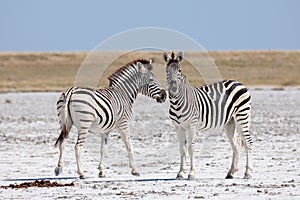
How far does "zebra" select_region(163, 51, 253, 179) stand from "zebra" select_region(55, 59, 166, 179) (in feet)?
2.97

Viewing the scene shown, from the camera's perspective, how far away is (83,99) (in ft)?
53.8

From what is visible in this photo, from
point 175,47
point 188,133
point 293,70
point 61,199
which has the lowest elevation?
point 61,199

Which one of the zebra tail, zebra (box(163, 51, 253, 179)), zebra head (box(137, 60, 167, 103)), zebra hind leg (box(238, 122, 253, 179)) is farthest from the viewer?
zebra head (box(137, 60, 167, 103))

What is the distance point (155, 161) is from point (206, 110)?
3089 mm

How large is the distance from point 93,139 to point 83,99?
17.2ft

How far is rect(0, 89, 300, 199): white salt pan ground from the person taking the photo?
14.2 m

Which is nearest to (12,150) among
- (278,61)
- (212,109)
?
(212,109)

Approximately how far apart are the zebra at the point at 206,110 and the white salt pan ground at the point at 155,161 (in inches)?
23.0

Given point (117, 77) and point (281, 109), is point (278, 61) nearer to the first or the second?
point (281, 109)

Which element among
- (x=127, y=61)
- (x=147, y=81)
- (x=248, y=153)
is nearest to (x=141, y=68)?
(x=147, y=81)

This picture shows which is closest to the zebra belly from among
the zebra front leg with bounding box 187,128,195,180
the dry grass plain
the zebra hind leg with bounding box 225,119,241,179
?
the zebra front leg with bounding box 187,128,195,180

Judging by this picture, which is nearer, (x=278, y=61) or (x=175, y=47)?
(x=175, y=47)

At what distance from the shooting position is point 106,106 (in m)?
16.7

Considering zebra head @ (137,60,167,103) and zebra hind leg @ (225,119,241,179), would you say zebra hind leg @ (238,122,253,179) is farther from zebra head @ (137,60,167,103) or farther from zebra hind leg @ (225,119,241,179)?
zebra head @ (137,60,167,103)
